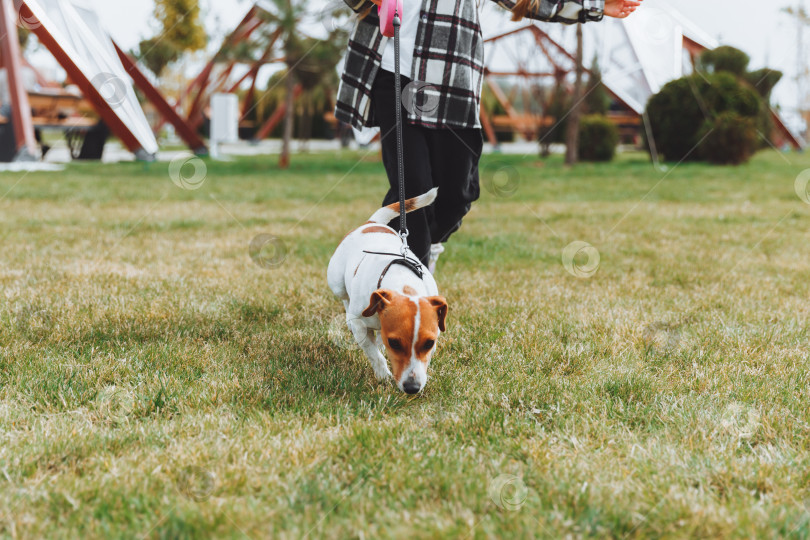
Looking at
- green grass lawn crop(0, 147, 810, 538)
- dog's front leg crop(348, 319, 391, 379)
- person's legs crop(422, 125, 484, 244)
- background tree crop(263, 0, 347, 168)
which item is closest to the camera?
green grass lawn crop(0, 147, 810, 538)

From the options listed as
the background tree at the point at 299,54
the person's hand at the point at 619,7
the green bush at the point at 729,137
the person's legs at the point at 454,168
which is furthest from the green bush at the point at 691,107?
the person's legs at the point at 454,168

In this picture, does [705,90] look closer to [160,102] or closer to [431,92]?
[160,102]

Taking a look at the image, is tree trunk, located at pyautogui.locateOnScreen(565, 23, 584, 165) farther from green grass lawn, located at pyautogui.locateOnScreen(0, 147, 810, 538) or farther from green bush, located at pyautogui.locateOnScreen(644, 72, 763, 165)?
green grass lawn, located at pyautogui.locateOnScreen(0, 147, 810, 538)

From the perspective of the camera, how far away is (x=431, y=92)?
111 inches

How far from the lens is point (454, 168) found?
305cm

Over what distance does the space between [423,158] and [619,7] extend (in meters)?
1.11

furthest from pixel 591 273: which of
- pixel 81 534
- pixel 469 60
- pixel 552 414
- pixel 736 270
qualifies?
pixel 81 534

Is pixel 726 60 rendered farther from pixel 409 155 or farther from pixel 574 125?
pixel 409 155

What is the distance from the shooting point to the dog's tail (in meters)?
2.75

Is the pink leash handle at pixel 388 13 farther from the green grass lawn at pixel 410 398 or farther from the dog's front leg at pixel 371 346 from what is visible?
the green grass lawn at pixel 410 398

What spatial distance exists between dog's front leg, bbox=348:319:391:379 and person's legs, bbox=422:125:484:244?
0.88 meters

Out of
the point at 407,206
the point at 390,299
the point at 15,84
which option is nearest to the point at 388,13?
the point at 407,206

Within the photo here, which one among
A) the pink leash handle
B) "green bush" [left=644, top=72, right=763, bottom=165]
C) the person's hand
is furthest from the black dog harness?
"green bush" [left=644, top=72, right=763, bottom=165]

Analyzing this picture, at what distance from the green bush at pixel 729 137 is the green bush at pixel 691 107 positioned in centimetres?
20
